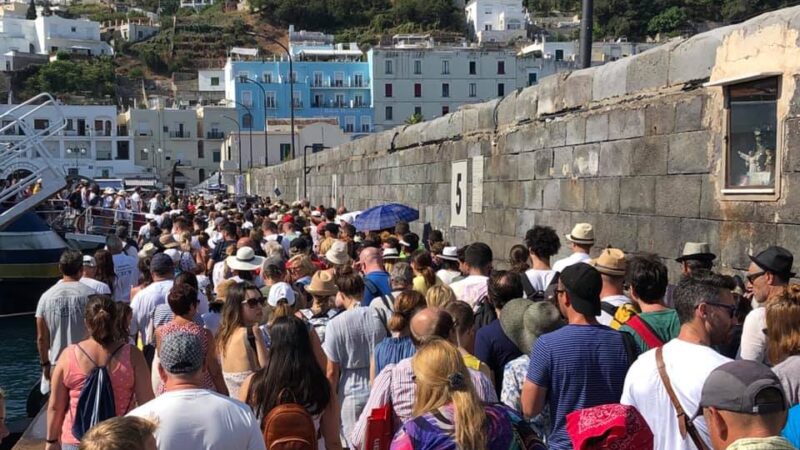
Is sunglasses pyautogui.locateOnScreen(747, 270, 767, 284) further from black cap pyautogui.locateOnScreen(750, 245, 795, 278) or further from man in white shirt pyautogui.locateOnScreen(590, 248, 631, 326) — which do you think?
man in white shirt pyautogui.locateOnScreen(590, 248, 631, 326)

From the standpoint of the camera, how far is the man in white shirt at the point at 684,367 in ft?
13.1

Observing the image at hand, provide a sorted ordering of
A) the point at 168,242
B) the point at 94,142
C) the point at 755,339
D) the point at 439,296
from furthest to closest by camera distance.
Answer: the point at 94,142, the point at 168,242, the point at 439,296, the point at 755,339

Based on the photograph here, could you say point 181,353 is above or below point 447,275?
above

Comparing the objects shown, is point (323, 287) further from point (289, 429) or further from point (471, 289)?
point (289, 429)

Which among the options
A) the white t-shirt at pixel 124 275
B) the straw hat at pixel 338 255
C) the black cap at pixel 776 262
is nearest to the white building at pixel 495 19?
Answer: the white t-shirt at pixel 124 275

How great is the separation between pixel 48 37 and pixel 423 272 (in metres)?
140

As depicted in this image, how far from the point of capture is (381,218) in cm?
1461

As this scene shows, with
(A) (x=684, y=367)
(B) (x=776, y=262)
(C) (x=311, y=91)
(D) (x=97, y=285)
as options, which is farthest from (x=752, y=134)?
(C) (x=311, y=91)

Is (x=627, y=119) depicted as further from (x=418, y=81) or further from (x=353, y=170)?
(x=418, y=81)

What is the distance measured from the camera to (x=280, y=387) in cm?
454

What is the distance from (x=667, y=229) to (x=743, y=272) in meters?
1.21

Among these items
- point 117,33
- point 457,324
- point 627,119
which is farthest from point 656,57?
point 117,33

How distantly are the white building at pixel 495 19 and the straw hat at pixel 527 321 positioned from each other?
114528 mm

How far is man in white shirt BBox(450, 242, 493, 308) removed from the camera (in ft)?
23.3
